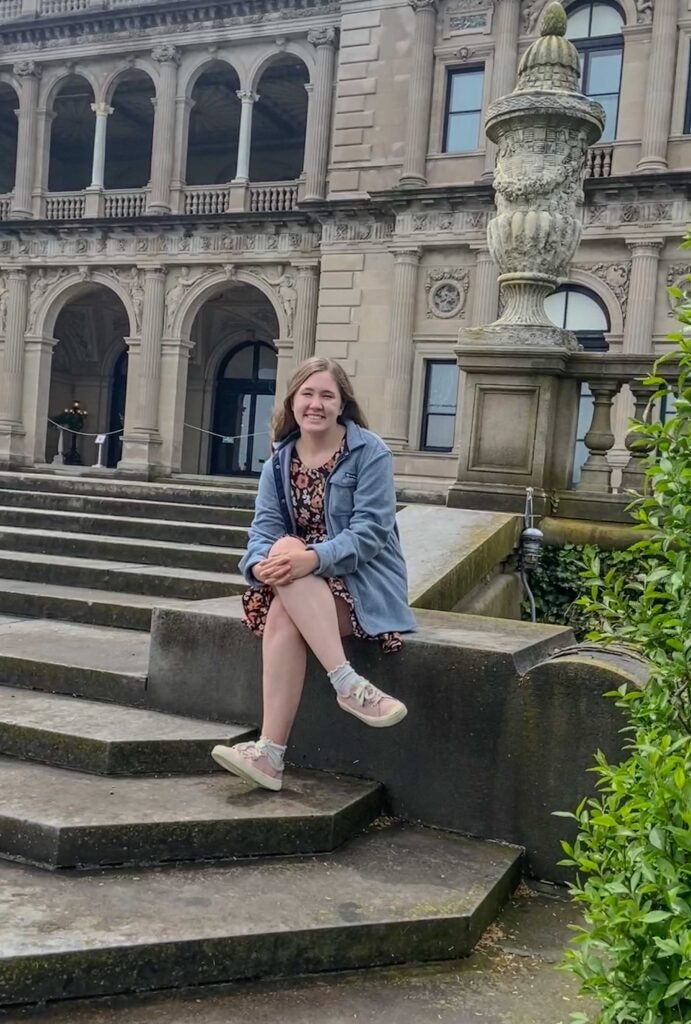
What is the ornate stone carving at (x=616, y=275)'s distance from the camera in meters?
17.3

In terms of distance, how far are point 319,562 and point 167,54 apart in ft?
73.1

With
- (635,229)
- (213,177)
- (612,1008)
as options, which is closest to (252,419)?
(213,177)

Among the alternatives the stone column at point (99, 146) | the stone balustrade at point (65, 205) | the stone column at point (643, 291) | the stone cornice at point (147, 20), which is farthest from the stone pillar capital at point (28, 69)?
the stone column at point (643, 291)

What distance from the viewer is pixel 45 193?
2366 centimetres

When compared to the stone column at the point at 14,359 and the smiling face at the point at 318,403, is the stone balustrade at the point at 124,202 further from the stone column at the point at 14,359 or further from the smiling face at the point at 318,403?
the smiling face at the point at 318,403

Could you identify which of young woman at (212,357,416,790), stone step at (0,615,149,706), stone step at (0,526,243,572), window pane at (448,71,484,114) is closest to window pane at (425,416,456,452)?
window pane at (448,71,484,114)

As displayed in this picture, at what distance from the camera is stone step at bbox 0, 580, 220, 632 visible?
5141mm

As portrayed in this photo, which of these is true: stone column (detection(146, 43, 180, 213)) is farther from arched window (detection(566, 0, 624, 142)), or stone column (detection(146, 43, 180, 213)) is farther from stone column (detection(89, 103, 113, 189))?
arched window (detection(566, 0, 624, 142))

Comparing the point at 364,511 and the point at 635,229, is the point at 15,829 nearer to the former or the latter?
the point at 364,511

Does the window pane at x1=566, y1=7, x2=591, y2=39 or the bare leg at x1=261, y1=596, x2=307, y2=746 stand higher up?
the window pane at x1=566, y1=7, x2=591, y2=39

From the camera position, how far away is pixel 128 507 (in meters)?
7.48

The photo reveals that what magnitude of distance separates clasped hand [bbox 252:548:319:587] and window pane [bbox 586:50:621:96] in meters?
17.4

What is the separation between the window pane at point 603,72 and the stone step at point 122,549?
15.3 m

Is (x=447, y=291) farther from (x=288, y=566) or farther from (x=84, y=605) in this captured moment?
(x=288, y=566)
